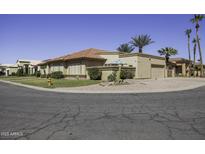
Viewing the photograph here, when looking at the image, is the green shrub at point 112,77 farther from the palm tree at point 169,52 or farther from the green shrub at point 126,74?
the palm tree at point 169,52

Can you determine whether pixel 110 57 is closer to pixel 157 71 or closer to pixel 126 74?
pixel 126 74

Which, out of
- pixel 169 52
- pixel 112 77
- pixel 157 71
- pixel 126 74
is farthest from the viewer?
pixel 169 52

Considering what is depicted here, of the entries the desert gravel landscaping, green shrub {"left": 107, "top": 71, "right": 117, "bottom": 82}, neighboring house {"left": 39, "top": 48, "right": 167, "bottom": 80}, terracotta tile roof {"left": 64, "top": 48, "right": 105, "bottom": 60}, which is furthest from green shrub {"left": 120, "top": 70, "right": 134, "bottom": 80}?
terracotta tile roof {"left": 64, "top": 48, "right": 105, "bottom": 60}

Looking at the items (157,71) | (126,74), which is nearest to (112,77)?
(126,74)

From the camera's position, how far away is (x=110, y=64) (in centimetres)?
2709

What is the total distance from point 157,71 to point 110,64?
9.95m

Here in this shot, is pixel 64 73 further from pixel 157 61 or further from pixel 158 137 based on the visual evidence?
pixel 158 137

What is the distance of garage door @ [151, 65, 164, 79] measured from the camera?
3135cm

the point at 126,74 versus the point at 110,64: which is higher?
the point at 110,64

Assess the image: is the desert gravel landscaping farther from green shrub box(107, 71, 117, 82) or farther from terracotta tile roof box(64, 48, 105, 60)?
terracotta tile roof box(64, 48, 105, 60)

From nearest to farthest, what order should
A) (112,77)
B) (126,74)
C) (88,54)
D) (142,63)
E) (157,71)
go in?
1. (112,77)
2. (126,74)
3. (142,63)
4. (88,54)
5. (157,71)

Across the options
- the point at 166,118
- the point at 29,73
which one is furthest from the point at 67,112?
the point at 29,73

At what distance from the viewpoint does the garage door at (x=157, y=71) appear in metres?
31.3

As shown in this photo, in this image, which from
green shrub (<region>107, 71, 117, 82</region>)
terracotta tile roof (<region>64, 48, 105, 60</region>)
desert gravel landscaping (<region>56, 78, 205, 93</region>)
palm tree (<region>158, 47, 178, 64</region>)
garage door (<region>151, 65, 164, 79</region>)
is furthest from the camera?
palm tree (<region>158, 47, 178, 64</region>)
